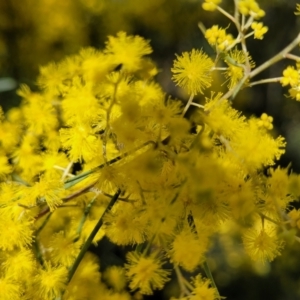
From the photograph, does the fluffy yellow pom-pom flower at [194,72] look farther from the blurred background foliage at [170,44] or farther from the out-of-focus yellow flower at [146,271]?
the blurred background foliage at [170,44]

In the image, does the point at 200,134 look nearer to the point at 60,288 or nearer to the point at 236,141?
the point at 236,141

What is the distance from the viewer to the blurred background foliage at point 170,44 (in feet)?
2.70

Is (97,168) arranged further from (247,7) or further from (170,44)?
(170,44)

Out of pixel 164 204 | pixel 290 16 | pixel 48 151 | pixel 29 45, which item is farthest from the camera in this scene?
pixel 290 16

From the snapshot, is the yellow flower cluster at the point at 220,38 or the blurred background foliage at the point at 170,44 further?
the blurred background foliage at the point at 170,44

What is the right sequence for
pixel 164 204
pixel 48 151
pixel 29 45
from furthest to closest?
pixel 29 45
pixel 48 151
pixel 164 204

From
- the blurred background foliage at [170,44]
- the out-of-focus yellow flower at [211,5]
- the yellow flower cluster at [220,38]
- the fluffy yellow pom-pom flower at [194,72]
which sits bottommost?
the blurred background foliage at [170,44]

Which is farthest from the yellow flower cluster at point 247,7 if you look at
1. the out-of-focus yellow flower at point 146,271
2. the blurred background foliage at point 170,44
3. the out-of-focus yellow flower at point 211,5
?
the blurred background foliage at point 170,44

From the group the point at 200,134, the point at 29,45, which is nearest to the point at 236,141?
the point at 200,134

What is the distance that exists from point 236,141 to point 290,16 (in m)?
0.59

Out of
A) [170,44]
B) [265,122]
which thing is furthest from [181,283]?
[170,44]

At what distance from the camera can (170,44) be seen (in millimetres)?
926

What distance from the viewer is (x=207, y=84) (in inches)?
17.1

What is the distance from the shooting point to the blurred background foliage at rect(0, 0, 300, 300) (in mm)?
822
